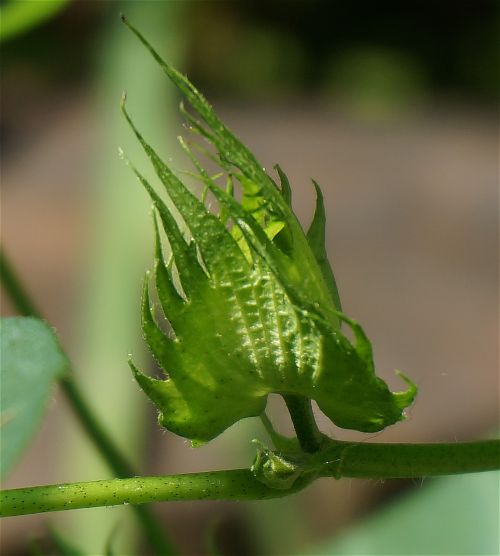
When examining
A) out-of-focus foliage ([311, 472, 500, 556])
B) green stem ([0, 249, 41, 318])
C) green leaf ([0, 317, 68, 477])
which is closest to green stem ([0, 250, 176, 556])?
green stem ([0, 249, 41, 318])

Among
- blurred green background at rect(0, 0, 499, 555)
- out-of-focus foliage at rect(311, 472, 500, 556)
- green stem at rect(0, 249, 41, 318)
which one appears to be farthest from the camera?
blurred green background at rect(0, 0, 499, 555)

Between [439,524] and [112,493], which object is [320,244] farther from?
[439,524]

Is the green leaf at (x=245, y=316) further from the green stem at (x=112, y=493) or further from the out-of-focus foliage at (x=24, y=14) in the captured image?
the out-of-focus foliage at (x=24, y=14)

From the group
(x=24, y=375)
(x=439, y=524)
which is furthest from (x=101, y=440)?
(x=439, y=524)

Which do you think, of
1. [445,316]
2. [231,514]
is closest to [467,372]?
[445,316]

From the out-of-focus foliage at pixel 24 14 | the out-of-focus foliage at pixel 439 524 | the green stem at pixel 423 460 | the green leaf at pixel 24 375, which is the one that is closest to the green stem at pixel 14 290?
the green leaf at pixel 24 375

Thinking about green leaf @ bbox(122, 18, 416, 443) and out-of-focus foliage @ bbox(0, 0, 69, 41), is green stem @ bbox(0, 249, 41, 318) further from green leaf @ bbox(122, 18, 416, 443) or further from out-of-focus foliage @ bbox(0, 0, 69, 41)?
out-of-focus foliage @ bbox(0, 0, 69, 41)

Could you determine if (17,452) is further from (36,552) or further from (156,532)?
(156,532)
